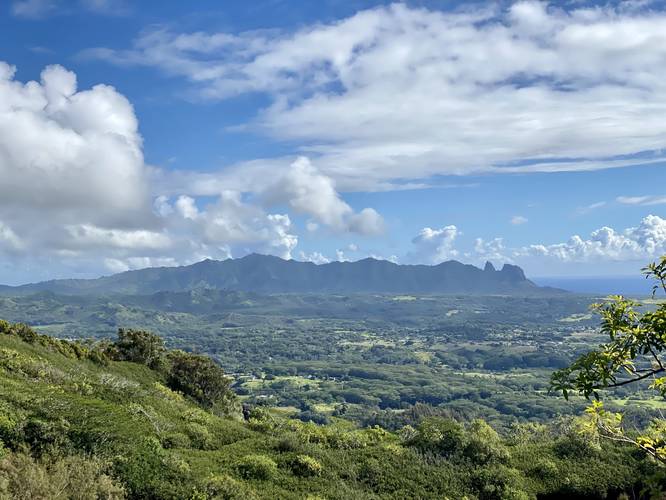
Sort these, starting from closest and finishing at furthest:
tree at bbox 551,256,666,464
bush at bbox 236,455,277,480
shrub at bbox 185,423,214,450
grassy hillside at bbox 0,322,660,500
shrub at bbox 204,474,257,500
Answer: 1. tree at bbox 551,256,666,464
2. grassy hillside at bbox 0,322,660,500
3. shrub at bbox 204,474,257,500
4. bush at bbox 236,455,277,480
5. shrub at bbox 185,423,214,450

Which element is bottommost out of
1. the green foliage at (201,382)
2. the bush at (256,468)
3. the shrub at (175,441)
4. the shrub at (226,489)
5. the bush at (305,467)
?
the green foliage at (201,382)

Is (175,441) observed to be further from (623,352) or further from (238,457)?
(623,352)

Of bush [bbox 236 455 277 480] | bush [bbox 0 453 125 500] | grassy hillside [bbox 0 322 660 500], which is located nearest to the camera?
bush [bbox 0 453 125 500]

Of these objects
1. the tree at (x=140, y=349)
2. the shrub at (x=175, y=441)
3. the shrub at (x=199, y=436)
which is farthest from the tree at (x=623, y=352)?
the tree at (x=140, y=349)

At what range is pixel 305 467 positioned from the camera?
21.4 metres

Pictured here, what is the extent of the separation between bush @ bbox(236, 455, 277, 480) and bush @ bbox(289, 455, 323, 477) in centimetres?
94

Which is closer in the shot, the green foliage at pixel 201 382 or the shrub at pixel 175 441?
the shrub at pixel 175 441

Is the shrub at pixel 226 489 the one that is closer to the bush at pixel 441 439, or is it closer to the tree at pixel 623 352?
the bush at pixel 441 439

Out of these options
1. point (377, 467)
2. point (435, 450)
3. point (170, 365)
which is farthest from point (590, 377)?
point (170, 365)

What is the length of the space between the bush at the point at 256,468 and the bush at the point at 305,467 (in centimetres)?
94

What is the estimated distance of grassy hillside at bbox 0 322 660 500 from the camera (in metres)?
15.7

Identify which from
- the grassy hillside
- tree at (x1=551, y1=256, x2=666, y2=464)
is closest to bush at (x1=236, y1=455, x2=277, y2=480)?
the grassy hillside

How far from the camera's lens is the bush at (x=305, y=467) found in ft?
69.5

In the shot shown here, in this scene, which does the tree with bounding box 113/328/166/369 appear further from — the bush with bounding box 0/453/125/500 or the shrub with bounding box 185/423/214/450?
the bush with bounding box 0/453/125/500
